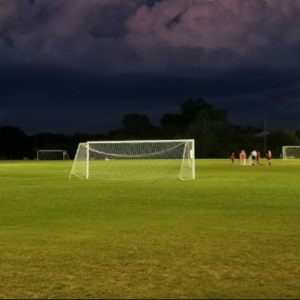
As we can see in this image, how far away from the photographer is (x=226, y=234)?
11.5 meters

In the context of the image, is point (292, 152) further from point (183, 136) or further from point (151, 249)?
point (151, 249)

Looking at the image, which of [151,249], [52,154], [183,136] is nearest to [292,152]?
[183,136]

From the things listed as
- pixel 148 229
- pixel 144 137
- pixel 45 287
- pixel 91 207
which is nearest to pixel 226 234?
pixel 148 229

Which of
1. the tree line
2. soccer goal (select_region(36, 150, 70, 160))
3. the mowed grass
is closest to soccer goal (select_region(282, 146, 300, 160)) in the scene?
the tree line

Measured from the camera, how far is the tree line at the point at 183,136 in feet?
347

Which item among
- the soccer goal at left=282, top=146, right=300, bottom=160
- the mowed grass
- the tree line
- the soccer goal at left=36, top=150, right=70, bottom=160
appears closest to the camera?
the mowed grass

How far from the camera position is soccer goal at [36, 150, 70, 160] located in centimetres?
10217

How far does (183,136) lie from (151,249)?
339ft

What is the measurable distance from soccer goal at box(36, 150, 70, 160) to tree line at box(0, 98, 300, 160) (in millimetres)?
1871

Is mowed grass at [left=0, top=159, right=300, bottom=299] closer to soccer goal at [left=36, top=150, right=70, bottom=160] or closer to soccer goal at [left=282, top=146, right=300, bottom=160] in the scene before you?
soccer goal at [left=282, top=146, right=300, bottom=160]

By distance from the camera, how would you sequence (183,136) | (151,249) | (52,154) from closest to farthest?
(151,249), (52,154), (183,136)

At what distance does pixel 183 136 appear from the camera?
11288cm

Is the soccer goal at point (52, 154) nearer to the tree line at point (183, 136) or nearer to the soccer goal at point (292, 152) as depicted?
the tree line at point (183, 136)

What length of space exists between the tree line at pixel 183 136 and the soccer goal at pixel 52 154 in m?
1.87
